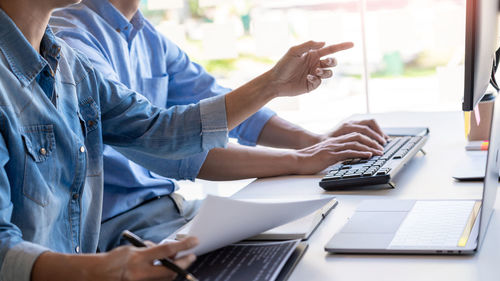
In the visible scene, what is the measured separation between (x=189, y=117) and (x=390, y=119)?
2.93 ft

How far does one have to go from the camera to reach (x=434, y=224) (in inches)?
38.7

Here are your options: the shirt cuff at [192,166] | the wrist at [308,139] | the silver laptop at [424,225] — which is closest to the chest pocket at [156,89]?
the shirt cuff at [192,166]

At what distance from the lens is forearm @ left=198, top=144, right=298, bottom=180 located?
1484 millimetres

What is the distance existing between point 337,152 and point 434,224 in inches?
18.3

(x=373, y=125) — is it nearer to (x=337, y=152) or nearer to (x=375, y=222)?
(x=337, y=152)

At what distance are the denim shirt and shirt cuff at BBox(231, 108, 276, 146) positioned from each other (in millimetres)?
495

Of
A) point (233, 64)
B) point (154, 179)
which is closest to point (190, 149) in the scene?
point (154, 179)

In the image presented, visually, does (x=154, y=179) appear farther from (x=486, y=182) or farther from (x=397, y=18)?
(x=397, y=18)

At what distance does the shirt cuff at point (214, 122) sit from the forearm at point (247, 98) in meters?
0.01

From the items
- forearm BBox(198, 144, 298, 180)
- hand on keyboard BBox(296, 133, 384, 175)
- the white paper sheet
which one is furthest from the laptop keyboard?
forearm BBox(198, 144, 298, 180)

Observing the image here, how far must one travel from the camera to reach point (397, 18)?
141 inches

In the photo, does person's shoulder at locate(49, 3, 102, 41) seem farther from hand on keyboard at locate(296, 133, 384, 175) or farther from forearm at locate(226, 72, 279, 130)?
hand on keyboard at locate(296, 133, 384, 175)

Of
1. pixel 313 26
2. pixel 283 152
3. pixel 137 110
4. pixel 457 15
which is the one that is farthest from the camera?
pixel 313 26

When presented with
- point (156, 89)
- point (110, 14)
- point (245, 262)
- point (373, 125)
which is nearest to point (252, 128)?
point (156, 89)
